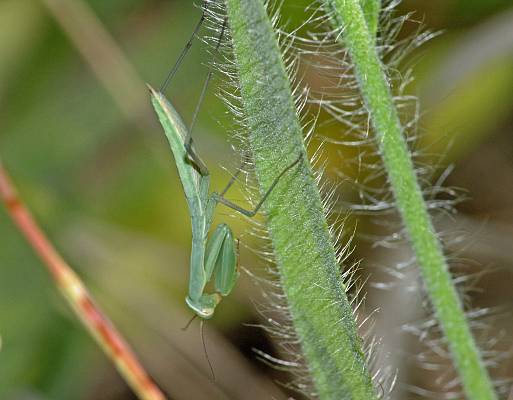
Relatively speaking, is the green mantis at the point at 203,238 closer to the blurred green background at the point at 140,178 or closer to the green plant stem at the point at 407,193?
the green plant stem at the point at 407,193

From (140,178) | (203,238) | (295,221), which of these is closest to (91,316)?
(203,238)

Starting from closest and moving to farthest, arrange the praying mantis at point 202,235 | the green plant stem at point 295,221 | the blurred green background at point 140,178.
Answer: the green plant stem at point 295,221
the praying mantis at point 202,235
the blurred green background at point 140,178

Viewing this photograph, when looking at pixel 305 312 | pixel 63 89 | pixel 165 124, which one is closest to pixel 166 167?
pixel 63 89

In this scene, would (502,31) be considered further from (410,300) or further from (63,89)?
(63,89)

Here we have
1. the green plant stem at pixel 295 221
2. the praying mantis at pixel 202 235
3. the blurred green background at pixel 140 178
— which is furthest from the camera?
the blurred green background at pixel 140 178

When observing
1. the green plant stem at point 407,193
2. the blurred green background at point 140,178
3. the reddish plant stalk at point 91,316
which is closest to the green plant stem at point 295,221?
the green plant stem at point 407,193
